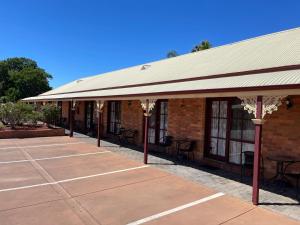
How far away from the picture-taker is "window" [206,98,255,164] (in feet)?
28.2

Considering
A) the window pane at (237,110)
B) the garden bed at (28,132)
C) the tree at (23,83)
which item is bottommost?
the garden bed at (28,132)

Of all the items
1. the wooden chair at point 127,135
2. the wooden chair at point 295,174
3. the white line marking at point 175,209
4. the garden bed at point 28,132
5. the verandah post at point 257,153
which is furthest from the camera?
the garden bed at point 28,132

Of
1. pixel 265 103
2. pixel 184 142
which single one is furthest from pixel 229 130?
pixel 265 103

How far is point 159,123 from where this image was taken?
1263cm

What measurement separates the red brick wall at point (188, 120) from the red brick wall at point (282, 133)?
2519 mm

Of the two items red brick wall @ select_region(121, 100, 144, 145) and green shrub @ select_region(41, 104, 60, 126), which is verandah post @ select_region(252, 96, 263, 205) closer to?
red brick wall @ select_region(121, 100, 144, 145)

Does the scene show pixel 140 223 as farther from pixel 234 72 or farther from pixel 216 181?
pixel 234 72

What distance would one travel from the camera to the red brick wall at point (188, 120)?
10062mm

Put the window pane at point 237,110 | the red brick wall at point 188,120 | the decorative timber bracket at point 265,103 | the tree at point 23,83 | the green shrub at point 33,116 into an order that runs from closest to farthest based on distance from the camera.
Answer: the decorative timber bracket at point 265,103 → the window pane at point 237,110 → the red brick wall at point 188,120 → the green shrub at point 33,116 → the tree at point 23,83

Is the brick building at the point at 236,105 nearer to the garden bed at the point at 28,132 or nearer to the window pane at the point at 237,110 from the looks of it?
the window pane at the point at 237,110

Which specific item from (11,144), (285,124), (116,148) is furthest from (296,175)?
(11,144)

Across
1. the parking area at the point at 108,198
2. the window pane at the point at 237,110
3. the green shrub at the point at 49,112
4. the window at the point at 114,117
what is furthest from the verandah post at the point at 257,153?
the green shrub at the point at 49,112

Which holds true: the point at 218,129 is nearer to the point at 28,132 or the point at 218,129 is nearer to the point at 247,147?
the point at 247,147

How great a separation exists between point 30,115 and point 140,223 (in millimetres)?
15411
